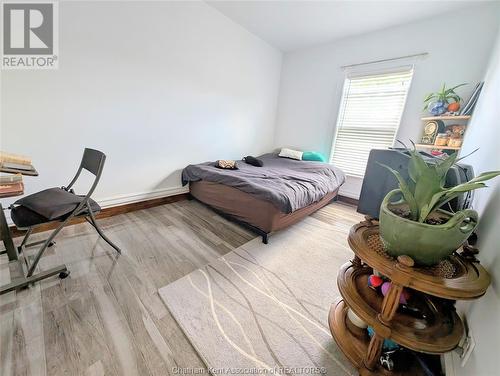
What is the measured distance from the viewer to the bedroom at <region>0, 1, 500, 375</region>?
103 centimetres

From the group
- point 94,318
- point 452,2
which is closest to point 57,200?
point 94,318

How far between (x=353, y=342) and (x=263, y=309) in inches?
20.8

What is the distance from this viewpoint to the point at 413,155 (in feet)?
2.30

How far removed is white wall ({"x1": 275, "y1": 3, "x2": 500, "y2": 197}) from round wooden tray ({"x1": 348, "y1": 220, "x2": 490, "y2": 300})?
2667mm

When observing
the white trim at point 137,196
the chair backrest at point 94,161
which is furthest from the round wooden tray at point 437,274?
the white trim at point 137,196

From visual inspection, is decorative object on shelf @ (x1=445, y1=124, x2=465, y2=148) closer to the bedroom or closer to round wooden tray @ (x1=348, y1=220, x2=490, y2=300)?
the bedroom

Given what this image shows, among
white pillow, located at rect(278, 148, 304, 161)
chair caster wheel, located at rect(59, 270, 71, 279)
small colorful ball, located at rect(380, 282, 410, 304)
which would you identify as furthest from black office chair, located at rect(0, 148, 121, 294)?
white pillow, located at rect(278, 148, 304, 161)

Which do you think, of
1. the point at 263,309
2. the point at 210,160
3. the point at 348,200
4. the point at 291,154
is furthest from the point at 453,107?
the point at 210,160

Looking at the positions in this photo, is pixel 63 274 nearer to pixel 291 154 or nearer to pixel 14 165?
pixel 14 165

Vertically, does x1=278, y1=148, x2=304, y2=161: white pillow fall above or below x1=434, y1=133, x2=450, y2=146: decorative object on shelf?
below

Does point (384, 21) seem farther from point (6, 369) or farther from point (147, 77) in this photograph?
point (6, 369)

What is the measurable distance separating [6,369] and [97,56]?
7.89ft

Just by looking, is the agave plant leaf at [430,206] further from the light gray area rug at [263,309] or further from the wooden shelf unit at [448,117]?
the wooden shelf unit at [448,117]

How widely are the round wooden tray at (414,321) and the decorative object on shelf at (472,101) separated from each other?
7.89 ft
